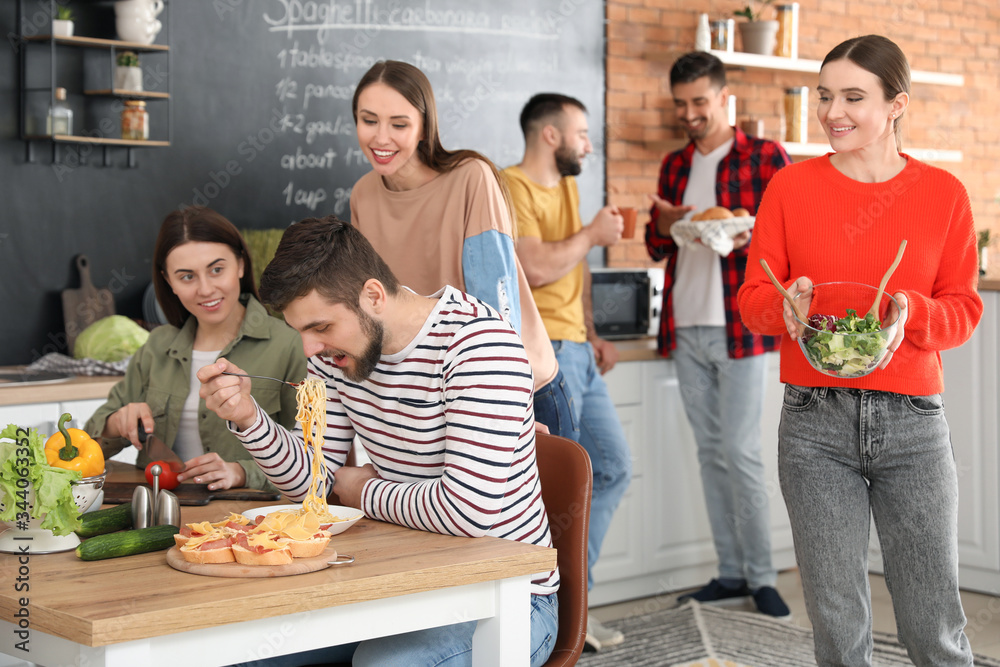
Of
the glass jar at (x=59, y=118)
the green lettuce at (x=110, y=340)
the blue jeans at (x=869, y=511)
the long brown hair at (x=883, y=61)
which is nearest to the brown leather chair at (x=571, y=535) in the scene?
the blue jeans at (x=869, y=511)

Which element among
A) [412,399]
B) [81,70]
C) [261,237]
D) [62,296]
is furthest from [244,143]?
[412,399]

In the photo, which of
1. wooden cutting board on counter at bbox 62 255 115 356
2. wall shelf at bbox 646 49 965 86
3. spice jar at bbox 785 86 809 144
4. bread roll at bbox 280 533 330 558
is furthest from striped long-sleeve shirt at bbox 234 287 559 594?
spice jar at bbox 785 86 809 144

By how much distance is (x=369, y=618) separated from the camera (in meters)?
1.34

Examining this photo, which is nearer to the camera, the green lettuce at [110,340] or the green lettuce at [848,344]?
the green lettuce at [848,344]

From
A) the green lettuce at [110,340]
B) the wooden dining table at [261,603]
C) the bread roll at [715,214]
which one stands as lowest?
the wooden dining table at [261,603]

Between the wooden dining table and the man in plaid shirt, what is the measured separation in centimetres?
218

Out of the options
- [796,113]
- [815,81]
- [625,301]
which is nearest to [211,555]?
[625,301]

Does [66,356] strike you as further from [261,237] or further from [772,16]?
[772,16]

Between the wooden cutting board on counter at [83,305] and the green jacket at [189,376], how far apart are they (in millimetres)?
1111

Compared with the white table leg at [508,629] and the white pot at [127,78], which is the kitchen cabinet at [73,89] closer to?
the white pot at [127,78]

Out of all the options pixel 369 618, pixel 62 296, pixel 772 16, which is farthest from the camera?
pixel 772 16

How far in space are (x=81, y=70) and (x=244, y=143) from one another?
23.1 inches

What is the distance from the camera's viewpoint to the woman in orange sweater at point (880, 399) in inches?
78.2

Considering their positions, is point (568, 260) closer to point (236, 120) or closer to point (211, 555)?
point (236, 120)
